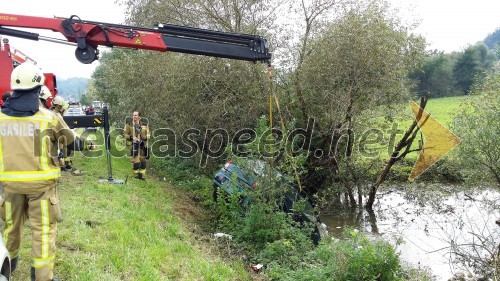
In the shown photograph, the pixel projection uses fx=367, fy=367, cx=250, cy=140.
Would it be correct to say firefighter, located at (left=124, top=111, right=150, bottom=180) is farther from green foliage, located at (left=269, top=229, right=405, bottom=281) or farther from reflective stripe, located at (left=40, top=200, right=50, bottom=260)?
reflective stripe, located at (left=40, top=200, right=50, bottom=260)

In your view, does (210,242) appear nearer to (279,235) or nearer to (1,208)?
(279,235)

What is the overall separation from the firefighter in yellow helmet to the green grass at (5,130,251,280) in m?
0.70

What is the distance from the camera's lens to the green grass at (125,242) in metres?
4.36

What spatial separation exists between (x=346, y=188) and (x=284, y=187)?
5.00m

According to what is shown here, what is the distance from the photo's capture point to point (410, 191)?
501 inches

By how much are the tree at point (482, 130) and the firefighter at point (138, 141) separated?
25.9 feet

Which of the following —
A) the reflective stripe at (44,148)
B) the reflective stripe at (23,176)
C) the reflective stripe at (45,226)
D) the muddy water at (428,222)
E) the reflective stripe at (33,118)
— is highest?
the reflective stripe at (33,118)

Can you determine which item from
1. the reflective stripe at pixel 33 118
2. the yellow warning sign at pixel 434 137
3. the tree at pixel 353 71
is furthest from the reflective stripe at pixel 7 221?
the yellow warning sign at pixel 434 137

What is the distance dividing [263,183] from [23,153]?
420 cm

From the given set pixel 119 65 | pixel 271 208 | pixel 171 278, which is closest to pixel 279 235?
pixel 271 208

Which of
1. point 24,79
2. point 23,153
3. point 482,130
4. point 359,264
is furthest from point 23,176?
point 482,130

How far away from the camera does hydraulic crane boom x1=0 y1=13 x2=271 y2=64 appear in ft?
20.8

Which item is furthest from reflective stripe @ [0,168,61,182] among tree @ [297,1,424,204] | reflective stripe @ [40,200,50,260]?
tree @ [297,1,424,204]

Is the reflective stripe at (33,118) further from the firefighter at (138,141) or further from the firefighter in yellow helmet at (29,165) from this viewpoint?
the firefighter at (138,141)
